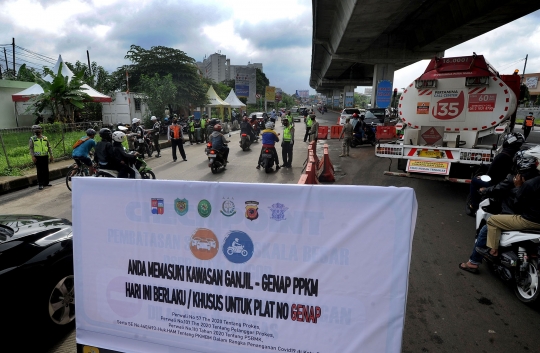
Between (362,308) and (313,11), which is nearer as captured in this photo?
(362,308)

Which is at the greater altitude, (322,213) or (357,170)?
(322,213)

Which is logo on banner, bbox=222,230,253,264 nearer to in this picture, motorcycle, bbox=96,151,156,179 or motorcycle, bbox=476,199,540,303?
motorcycle, bbox=476,199,540,303

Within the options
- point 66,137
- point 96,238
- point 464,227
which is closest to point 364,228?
point 96,238

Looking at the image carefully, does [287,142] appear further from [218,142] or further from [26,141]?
[26,141]

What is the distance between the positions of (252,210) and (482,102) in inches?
325

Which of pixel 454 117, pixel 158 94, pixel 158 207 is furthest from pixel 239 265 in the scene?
pixel 158 94

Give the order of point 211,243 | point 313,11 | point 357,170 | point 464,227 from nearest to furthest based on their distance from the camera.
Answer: point 211,243
point 464,227
point 357,170
point 313,11

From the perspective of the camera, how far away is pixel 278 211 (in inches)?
76.0

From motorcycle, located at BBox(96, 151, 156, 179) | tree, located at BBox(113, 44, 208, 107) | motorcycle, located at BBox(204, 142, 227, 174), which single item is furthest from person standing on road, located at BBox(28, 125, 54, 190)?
tree, located at BBox(113, 44, 208, 107)

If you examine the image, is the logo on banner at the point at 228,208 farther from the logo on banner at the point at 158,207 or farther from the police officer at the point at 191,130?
the police officer at the point at 191,130

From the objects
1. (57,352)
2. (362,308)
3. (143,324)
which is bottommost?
(57,352)

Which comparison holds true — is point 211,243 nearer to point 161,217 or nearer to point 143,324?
point 161,217

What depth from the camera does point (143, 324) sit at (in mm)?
2176

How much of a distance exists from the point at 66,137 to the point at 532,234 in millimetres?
14262
